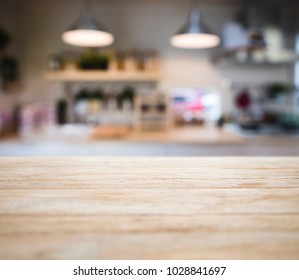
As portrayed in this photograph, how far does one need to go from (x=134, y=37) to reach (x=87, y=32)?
1.61m

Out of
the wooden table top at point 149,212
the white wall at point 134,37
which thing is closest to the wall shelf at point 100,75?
the white wall at point 134,37

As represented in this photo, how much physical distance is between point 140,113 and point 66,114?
1.10 m

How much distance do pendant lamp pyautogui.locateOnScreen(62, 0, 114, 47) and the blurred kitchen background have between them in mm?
906

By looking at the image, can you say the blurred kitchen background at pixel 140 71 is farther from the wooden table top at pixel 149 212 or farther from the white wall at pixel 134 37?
the wooden table top at pixel 149 212

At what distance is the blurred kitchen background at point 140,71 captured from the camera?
12.9ft

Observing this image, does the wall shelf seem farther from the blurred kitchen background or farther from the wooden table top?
the wooden table top

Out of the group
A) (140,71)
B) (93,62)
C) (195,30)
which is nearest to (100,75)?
(93,62)

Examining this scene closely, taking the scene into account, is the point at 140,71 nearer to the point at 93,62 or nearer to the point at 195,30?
the point at 93,62

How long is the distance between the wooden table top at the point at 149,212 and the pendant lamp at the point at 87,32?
6.25 feet

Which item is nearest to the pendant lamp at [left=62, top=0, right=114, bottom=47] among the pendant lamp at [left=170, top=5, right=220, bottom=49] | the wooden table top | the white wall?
the pendant lamp at [left=170, top=5, right=220, bottom=49]

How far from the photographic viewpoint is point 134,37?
4.29m

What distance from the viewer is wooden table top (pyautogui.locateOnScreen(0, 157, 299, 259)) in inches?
17.3
